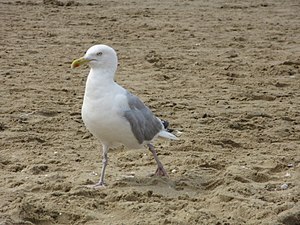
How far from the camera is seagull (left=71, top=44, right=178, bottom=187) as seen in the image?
495 cm

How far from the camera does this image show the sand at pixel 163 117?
4.68 m

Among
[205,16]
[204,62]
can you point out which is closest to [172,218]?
[204,62]

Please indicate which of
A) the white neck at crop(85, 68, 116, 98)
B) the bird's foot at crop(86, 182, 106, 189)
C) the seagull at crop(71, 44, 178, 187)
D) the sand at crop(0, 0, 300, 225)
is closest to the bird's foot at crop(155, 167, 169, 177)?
the sand at crop(0, 0, 300, 225)

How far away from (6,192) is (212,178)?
145cm

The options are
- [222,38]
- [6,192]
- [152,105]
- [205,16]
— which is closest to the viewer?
[6,192]

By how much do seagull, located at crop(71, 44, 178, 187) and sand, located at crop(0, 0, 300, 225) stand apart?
0.31 metres

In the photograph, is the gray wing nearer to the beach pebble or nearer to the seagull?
the seagull

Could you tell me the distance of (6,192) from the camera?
15.9 ft

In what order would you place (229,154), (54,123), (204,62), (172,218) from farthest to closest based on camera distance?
(204,62) → (54,123) → (229,154) → (172,218)

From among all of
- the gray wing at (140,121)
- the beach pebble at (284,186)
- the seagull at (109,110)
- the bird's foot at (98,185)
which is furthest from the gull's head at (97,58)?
the beach pebble at (284,186)

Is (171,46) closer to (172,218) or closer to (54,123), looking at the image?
(54,123)

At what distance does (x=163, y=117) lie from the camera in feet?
23.0

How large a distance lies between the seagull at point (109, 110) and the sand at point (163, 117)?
0.31m

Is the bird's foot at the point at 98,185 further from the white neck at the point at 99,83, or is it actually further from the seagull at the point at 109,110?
the white neck at the point at 99,83
